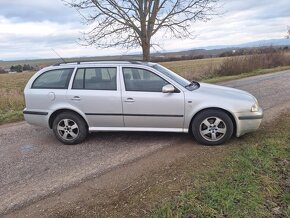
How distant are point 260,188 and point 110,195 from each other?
6.15 ft

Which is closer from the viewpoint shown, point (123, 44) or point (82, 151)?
point (82, 151)

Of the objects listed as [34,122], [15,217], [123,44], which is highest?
[123,44]

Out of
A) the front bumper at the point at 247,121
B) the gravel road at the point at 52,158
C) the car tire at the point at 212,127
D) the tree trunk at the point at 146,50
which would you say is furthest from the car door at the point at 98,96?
the tree trunk at the point at 146,50

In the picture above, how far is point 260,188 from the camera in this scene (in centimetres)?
357

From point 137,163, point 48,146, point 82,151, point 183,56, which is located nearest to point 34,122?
point 48,146

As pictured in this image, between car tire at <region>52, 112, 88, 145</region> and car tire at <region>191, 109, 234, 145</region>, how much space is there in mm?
2150

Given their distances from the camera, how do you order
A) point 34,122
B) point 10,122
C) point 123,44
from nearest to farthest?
point 34,122 → point 10,122 → point 123,44

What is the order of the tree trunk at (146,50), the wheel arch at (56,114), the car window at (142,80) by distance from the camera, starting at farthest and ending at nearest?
the tree trunk at (146,50) → the wheel arch at (56,114) → the car window at (142,80)

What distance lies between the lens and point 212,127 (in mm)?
5215

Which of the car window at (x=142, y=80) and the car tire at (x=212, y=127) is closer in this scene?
the car tire at (x=212, y=127)

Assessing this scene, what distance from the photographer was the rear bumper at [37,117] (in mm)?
5707

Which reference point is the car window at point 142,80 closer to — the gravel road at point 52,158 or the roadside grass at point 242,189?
the gravel road at point 52,158

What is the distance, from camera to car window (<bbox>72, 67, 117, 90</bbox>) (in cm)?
553

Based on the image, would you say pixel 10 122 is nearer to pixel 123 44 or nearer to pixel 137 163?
pixel 137 163
